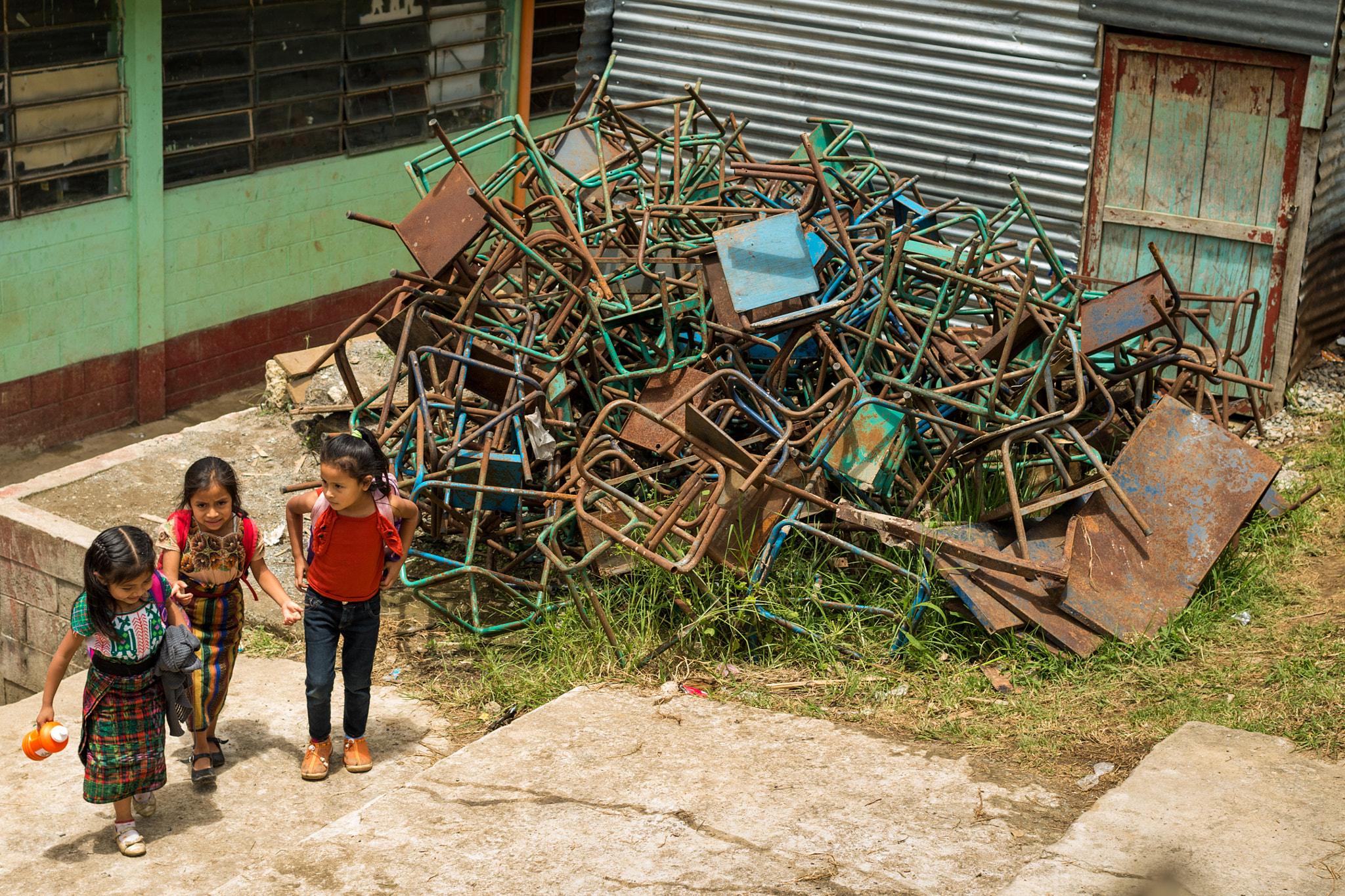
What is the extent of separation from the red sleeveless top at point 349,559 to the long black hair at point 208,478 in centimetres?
31

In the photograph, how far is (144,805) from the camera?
407cm

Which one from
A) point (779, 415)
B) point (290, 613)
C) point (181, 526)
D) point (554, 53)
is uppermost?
point (554, 53)

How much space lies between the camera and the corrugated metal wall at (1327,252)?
7.11 meters

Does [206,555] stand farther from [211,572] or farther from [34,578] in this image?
[34,578]

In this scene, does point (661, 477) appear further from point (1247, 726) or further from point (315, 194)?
point (315, 194)

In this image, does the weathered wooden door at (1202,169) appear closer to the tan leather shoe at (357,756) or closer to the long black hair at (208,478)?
the tan leather shoe at (357,756)

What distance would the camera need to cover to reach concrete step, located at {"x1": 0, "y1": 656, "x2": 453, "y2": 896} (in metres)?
3.86

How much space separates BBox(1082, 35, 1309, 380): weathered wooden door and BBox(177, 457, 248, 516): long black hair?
5.59 m

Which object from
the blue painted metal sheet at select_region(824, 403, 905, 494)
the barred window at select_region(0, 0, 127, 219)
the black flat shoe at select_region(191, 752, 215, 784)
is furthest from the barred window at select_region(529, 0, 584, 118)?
the black flat shoe at select_region(191, 752, 215, 784)

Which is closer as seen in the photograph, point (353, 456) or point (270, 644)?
point (353, 456)

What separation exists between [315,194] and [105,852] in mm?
6253

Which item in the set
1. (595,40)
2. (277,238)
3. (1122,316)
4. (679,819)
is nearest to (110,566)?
(679,819)

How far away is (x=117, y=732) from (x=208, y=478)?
0.81 metres

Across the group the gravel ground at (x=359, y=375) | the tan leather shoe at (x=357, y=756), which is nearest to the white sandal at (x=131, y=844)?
the tan leather shoe at (x=357, y=756)
